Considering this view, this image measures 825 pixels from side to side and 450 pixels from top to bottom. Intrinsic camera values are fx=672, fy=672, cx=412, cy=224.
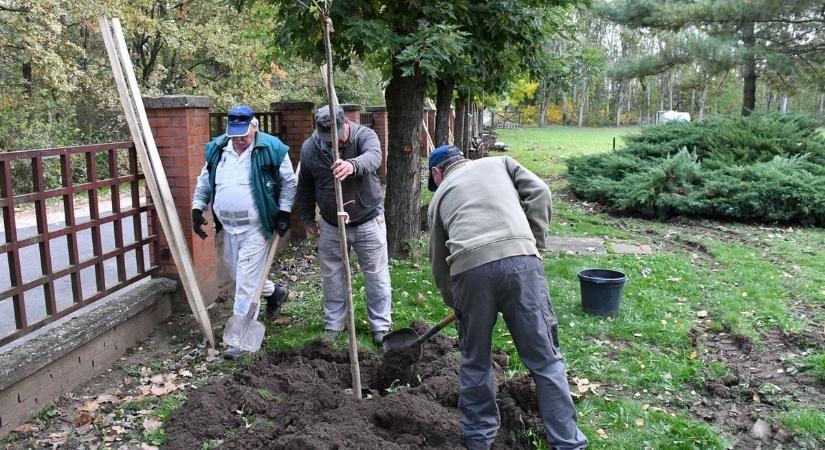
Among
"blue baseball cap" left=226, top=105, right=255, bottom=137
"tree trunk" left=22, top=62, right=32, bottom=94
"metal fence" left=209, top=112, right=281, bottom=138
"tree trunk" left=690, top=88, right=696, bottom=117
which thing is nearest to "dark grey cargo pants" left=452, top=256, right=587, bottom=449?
"blue baseball cap" left=226, top=105, right=255, bottom=137

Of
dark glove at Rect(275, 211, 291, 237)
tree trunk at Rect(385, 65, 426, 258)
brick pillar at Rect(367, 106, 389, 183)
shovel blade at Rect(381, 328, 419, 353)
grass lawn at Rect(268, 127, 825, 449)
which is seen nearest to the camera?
grass lawn at Rect(268, 127, 825, 449)

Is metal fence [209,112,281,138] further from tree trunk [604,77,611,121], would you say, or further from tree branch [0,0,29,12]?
tree trunk [604,77,611,121]

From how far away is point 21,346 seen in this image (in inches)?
162

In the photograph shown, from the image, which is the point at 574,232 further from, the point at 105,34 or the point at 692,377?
the point at 105,34

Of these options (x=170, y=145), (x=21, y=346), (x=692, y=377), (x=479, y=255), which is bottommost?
(x=692, y=377)

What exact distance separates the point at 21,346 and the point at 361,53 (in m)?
4.17

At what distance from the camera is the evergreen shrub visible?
11.0 metres

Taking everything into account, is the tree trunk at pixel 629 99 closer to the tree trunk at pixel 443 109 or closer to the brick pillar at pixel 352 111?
the tree trunk at pixel 443 109

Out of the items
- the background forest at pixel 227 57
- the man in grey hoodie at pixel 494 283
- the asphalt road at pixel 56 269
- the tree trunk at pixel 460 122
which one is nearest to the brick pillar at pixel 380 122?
the background forest at pixel 227 57

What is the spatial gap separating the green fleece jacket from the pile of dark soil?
74 centimetres

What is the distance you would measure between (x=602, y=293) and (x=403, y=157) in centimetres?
282

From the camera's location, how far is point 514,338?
3.52 meters

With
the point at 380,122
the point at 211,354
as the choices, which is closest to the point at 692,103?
the point at 380,122

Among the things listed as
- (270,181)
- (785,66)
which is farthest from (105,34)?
(785,66)
